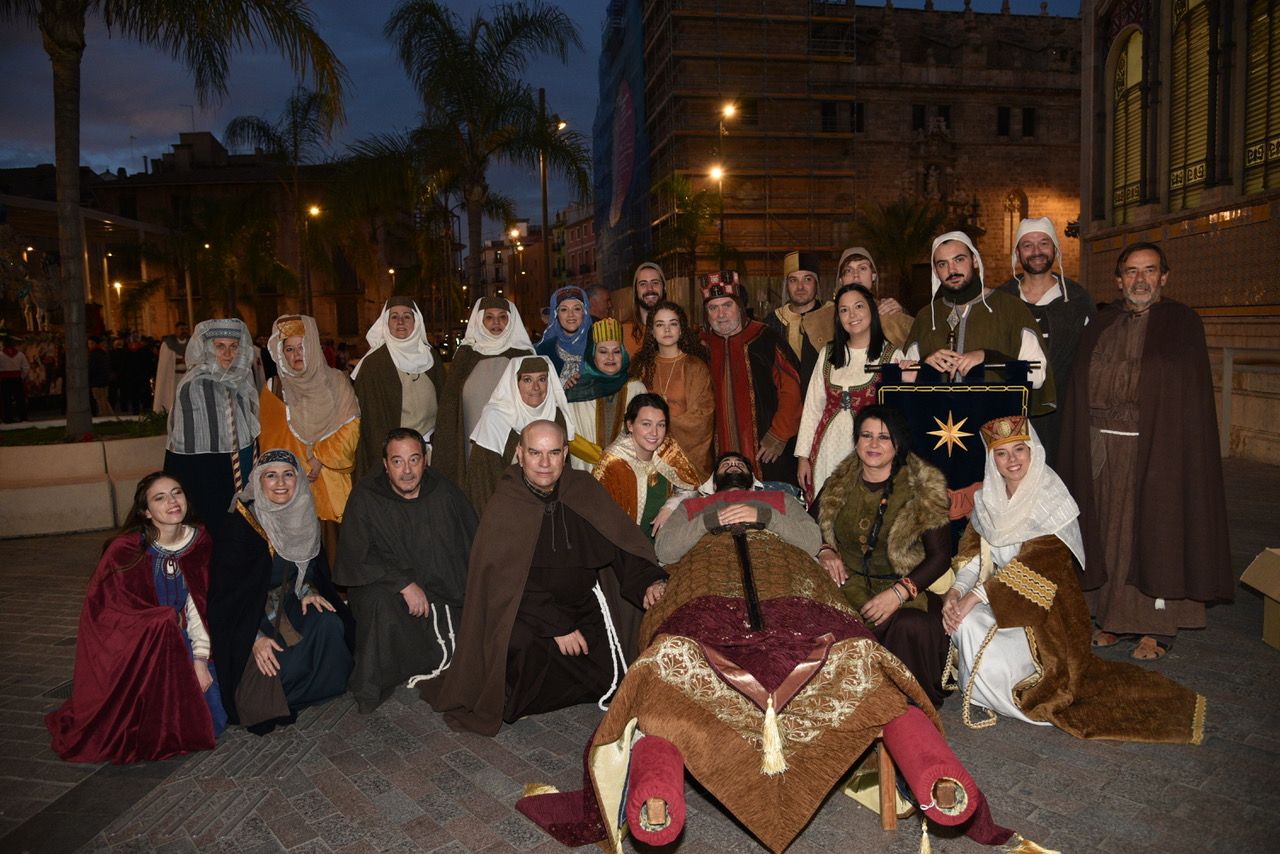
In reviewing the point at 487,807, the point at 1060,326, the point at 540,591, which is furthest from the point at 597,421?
the point at 1060,326

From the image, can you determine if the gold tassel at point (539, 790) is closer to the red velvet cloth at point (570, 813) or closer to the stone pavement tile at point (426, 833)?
the red velvet cloth at point (570, 813)

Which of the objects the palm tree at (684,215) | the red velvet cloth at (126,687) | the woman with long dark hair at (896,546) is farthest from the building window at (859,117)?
the red velvet cloth at (126,687)

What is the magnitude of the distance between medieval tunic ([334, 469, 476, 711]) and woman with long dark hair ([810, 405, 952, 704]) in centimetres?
211

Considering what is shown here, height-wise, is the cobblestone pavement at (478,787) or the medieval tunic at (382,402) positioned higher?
the medieval tunic at (382,402)

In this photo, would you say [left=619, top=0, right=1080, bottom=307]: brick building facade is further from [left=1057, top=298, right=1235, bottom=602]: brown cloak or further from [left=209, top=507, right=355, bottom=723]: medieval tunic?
[left=209, top=507, right=355, bottom=723]: medieval tunic

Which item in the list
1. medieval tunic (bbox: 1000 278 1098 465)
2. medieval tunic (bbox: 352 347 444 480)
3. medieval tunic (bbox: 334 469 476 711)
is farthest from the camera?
medieval tunic (bbox: 352 347 444 480)

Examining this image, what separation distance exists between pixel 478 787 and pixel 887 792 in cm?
170

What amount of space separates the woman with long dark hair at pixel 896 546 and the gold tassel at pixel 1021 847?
3.51 ft

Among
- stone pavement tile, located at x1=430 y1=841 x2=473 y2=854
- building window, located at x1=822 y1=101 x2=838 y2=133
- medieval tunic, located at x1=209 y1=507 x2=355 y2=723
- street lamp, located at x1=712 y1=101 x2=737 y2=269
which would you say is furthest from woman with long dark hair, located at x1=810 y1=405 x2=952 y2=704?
building window, located at x1=822 y1=101 x2=838 y2=133

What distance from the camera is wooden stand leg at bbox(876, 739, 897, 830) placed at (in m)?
3.19

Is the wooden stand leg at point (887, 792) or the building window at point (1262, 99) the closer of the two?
the wooden stand leg at point (887, 792)

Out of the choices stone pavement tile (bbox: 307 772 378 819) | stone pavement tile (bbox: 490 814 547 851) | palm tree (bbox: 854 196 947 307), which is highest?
palm tree (bbox: 854 196 947 307)

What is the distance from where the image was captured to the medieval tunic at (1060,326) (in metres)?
5.22

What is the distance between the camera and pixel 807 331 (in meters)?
6.09
